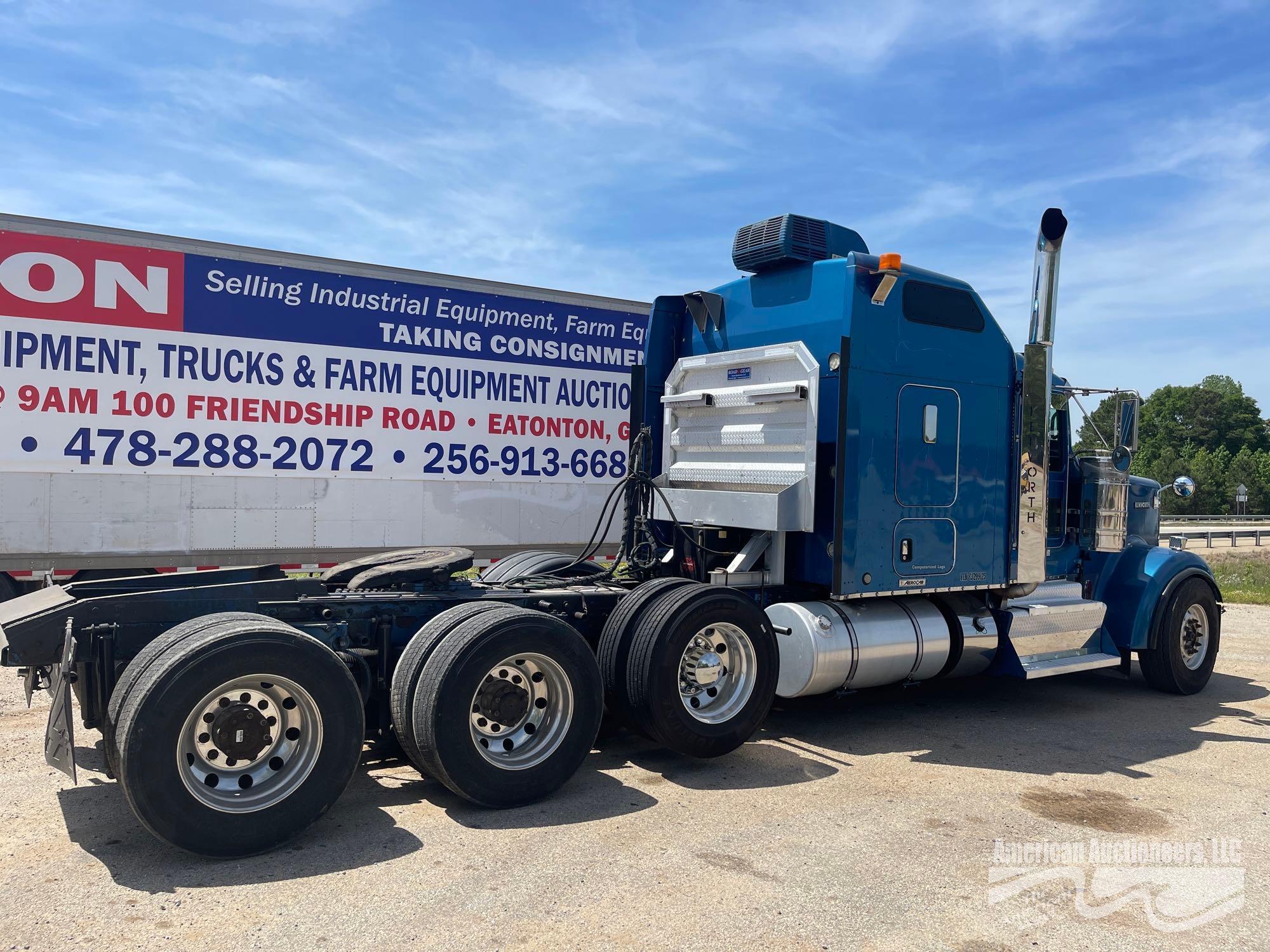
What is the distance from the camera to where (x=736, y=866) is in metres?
4.32

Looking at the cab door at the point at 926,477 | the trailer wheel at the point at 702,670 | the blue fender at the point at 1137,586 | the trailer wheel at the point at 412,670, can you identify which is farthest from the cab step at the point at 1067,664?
the trailer wheel at the point at 412,670

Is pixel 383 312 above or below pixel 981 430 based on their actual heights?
above

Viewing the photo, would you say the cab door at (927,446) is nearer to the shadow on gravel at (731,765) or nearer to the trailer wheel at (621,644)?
the trailer wheel at (621,644)

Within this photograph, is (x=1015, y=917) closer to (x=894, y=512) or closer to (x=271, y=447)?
(x=894, y=512)

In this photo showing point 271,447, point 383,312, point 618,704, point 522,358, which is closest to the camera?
point 618,704

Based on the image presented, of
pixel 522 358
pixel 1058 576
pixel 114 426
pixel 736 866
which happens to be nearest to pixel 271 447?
pixel 114 426

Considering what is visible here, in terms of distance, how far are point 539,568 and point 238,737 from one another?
9.28 feet

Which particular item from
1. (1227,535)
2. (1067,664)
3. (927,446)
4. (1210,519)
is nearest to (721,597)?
(927,446)

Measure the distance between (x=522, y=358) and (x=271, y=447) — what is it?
273 centimetres

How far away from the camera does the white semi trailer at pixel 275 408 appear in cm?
838

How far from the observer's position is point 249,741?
A: 446 cm

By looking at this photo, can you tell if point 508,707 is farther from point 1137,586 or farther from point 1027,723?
point 1137,586

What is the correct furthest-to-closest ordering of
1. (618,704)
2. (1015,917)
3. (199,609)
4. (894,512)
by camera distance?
(894,512) < (618,704) < (199,609) < (1015,917)

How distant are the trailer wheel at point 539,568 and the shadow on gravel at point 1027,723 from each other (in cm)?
167
